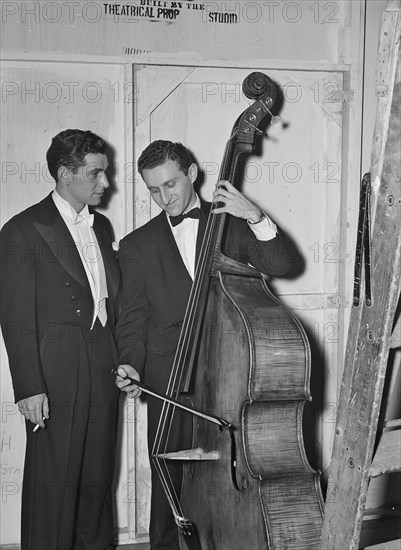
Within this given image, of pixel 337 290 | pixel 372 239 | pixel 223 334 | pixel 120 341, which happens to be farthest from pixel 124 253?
pixel 372 239

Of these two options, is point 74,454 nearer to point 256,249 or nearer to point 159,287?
point 159,287

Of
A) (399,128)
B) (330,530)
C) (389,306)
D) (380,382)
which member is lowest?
(330,530)

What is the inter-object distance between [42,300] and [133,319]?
0.33 metres

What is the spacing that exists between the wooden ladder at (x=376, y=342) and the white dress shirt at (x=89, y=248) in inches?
48.4

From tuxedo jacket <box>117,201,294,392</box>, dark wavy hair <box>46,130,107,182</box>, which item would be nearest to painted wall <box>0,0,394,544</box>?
dark wavy hair <box>46,130,107,182</box>

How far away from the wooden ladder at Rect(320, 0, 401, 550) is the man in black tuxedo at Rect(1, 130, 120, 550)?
4.05ft

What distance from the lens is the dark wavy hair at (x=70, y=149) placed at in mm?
2814

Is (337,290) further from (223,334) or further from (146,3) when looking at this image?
Result: (146,3)

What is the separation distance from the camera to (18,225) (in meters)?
2.83

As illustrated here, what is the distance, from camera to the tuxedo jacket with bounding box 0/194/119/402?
9.19 feet

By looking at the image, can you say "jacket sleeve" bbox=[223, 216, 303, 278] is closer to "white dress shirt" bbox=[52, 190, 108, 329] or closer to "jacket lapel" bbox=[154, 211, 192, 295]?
"jacket lapel" bbox=[154, 211, 192, 295]

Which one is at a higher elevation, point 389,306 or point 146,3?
point 146,3

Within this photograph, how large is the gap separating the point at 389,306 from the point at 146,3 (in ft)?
5.42

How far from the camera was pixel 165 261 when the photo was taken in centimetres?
286
